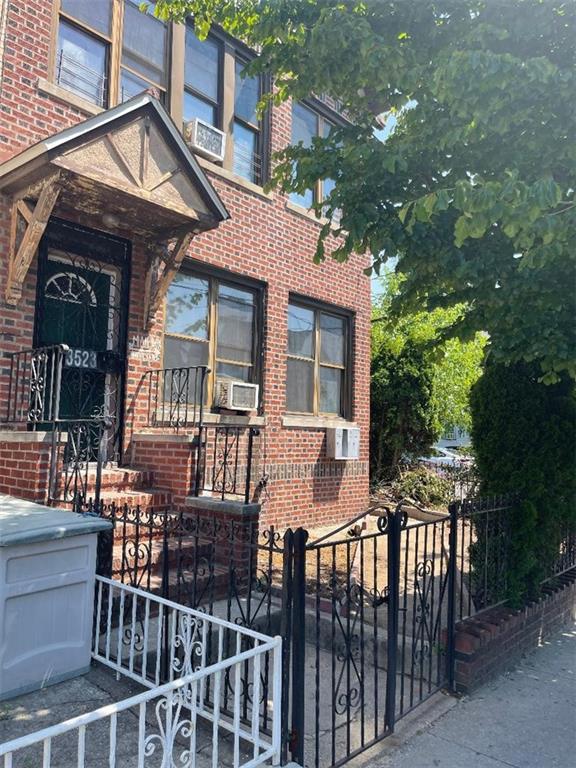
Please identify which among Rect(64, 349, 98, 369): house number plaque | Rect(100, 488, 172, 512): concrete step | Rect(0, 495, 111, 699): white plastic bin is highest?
Rect(64, 349, 98, 369): house number plaque

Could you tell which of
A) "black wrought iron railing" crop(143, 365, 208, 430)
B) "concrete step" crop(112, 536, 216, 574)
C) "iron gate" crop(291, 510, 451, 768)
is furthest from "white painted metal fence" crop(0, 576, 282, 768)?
"black wrought iron railing" crop(143, 365, 208, 430)

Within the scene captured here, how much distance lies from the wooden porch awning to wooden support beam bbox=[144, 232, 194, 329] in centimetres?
1

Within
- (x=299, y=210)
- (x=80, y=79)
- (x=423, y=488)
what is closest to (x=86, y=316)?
(x=80, y=79)

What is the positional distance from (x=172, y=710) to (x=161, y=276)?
16.5 ft

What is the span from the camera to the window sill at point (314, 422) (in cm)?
896

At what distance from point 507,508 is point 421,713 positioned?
6.30 ft

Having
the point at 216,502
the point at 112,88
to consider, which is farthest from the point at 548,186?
the point at 112,88

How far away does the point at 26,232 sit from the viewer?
568 centimetres

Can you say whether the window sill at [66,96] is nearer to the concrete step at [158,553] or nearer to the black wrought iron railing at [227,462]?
the black wrought iron railing at [227,462]

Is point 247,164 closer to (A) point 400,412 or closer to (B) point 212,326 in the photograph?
(B) point 212,326

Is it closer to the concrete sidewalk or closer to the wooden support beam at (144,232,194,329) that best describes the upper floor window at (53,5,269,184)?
the wooden support beam at (144,232,194,329)

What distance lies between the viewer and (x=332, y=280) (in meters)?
10.1

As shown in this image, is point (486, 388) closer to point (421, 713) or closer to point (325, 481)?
point (421, 713)

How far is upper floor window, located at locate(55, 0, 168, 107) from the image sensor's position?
659 centimetres
